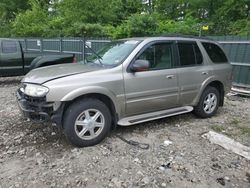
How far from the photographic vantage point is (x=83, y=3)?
17.3 meters

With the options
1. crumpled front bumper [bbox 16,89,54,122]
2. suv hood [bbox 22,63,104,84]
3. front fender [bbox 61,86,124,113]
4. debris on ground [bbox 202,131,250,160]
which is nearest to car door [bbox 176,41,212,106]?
debris on ground [bbox 202,131,250,160]

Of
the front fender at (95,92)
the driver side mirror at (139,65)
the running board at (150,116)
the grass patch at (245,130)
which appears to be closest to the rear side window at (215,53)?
the running board at (150,116)

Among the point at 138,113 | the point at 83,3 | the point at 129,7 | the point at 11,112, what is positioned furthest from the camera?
the point at 129,7

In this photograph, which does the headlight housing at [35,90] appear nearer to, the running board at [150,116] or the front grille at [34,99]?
the front grille at [34,99]

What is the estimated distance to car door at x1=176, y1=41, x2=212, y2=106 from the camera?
17.7 feet

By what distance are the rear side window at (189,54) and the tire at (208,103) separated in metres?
0.70

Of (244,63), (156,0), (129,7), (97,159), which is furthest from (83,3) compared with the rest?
(97,159)

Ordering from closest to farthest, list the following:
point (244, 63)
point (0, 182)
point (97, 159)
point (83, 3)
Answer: point (0, 182)
point (97, 159)
point (244, 63)
point (83, 3)

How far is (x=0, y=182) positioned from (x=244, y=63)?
7.90m

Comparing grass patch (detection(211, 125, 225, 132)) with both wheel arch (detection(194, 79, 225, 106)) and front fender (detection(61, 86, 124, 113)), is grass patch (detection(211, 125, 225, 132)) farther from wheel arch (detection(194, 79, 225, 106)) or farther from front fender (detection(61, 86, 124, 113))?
front fender (detection(61, 86, 124, 113))

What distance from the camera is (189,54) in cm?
560

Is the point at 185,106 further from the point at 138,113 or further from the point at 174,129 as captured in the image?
the point at 138,113

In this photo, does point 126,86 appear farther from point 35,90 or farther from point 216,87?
point 216,87

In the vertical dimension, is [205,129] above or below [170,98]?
below
